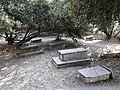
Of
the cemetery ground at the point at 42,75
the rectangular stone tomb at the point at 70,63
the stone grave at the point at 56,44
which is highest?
the stone grave at the point at 56,44

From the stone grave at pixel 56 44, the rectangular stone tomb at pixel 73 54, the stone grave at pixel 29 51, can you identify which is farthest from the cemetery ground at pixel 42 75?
the stone grave at pixel 56 44

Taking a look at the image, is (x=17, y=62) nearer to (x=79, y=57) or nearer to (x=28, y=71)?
(x=28, y=71)

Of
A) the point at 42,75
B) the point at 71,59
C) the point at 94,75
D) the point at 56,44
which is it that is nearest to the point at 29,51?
the point at 56,44

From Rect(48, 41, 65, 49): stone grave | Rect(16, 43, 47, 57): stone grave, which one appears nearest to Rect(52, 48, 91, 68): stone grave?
Rect(16, 43, 47, 57): stone grave

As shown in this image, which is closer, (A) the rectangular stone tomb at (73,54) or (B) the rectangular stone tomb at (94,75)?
(B) the rectangular stone tomb at (94,75)

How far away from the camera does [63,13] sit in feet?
33.9

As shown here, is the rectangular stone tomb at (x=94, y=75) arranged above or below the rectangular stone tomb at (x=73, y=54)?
below

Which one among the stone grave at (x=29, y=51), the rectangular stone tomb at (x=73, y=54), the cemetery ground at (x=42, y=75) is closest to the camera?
the cemetery ground at (x=42, y=75)

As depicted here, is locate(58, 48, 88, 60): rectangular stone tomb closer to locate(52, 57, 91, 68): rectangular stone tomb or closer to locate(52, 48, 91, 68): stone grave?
locate(52, 48, 91, 68): stone grave

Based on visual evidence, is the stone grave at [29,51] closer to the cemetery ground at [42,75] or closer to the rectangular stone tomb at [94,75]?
the cemetery ground at [42,75]

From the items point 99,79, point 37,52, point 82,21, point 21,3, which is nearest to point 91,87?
point 99,79

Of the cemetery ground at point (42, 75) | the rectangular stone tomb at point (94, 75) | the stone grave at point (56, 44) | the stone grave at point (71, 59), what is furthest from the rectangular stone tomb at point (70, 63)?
the stone grave at point (56, 44)

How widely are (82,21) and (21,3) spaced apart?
10.4 feet

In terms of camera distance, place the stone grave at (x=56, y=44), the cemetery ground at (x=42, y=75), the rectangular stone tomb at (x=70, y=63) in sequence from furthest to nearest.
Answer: the stone grave at (x=56, y=44)
the rectangular stone tomb at (x=70, y=63)
the cemetery ground at (x=42, y=75)
